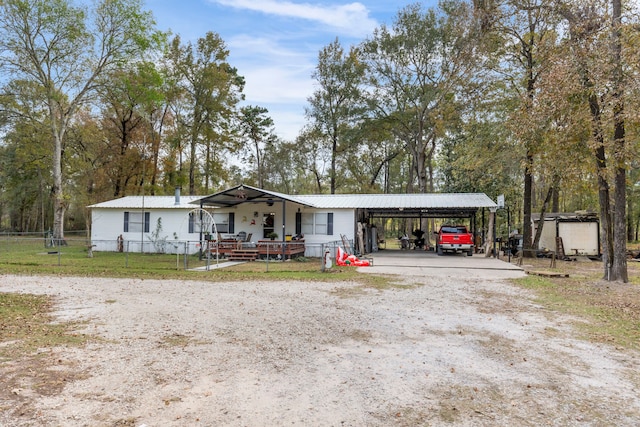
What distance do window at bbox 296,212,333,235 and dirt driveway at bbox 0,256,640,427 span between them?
12.3m

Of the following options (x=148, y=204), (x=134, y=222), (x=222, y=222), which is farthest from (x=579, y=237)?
(x=134, y=222)

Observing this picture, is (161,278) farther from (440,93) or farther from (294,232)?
(440,93)

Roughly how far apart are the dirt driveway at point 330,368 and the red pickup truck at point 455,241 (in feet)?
40.3

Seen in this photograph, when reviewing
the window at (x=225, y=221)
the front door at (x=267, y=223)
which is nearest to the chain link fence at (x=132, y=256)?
the window at (x=225, y=221)

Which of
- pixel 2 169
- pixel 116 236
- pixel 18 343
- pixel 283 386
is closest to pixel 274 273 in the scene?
pixel 18 343

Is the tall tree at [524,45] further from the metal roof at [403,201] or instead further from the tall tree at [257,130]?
the tall tree at [257,130]

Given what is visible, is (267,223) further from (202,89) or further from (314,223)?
(202,89)

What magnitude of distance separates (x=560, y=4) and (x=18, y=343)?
15146 millimetres

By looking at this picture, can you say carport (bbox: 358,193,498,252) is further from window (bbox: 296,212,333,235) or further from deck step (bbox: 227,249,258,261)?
deck step (bbox: 227,249,258,261)

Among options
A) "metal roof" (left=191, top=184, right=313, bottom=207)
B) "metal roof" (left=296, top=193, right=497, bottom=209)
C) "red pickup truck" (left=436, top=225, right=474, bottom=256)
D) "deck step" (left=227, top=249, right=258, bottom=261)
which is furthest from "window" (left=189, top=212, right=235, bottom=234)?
"red pickup truck" (left=436, top=225, right=474, bottom=256)

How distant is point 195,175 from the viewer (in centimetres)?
3422

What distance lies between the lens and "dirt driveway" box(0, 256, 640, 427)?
3275 millimetres

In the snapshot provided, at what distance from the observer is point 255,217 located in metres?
21.5

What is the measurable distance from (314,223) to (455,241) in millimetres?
7396
